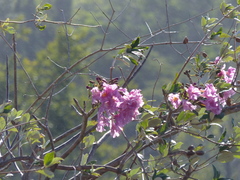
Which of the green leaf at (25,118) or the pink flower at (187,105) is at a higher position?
the pink flower at (187,105)

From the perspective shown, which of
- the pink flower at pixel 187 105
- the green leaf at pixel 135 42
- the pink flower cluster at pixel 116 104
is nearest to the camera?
the pink flower cluster at pixel 116 104

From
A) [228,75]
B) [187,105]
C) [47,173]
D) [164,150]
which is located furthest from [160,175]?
[228,75]

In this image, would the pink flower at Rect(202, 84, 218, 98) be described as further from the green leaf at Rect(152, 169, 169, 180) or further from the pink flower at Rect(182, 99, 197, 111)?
the green leaf at Rect(152, 169, 169, 180)

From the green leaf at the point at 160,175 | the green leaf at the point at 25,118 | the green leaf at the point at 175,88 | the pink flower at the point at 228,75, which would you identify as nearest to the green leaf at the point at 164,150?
the green leaf at the point at 160,175

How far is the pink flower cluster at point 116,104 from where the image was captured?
1.07 meters

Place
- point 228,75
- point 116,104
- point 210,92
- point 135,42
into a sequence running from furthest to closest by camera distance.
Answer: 1. point 228,75
2. point 135,42
3. point 210,92
4. point 116,104

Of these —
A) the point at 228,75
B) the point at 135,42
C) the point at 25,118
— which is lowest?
the point at 25,118

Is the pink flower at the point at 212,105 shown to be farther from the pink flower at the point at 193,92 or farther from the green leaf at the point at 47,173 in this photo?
the green leaf at the point at 47,173

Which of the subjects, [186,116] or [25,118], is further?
[25,118]

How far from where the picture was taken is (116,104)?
3.54 ft

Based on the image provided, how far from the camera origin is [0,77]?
2.96m

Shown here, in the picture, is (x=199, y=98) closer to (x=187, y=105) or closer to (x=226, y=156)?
(x=187, y=105)

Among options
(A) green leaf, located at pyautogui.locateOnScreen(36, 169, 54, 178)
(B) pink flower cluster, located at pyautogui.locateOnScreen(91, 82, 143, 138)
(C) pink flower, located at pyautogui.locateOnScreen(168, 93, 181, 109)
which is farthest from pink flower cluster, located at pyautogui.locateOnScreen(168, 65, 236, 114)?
(A) green leaf, located at pyautogui.locateOnScreen(36, 169, 54, 178)

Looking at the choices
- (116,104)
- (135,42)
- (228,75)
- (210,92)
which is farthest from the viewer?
(228,75)
